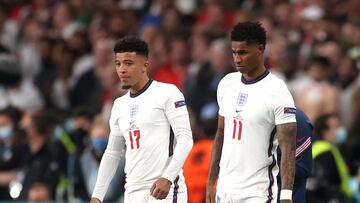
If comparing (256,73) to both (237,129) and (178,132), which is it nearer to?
(237,129)

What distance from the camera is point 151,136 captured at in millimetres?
10242

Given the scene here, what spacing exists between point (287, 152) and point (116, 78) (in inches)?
345

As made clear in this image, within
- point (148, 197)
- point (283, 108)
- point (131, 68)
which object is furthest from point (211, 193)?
point (131, 68)

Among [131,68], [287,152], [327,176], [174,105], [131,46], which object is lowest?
[327,176]

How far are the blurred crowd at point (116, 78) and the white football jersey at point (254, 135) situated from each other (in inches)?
154

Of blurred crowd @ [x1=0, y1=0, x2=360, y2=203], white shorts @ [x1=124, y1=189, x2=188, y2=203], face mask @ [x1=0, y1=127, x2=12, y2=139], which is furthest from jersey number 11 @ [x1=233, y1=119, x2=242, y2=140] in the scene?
face mask @ [x1=0, y1=127, x2=12, y2=139]

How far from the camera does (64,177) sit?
1558cm

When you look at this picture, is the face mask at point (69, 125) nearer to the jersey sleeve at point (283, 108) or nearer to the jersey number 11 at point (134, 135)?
the jersey number 11 at point (134, 135)

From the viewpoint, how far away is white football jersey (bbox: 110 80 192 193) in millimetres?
10219

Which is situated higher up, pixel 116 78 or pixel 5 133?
pixel 116 78

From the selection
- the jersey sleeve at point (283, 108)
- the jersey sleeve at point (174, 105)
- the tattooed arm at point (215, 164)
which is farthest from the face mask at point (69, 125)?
the jersey sleeve at point (283, 108)

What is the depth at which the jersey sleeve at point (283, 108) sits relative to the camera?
9523 mm

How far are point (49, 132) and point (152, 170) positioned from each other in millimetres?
5894

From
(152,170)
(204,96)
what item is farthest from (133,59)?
(204,96)
